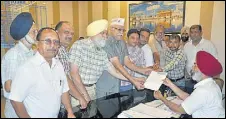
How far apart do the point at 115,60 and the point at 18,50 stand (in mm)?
1004

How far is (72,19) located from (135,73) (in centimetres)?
406

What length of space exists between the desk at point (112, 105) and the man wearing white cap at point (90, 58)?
28 cm

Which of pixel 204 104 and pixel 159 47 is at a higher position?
pixel 159 47

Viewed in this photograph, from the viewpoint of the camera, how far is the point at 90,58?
1911 mm

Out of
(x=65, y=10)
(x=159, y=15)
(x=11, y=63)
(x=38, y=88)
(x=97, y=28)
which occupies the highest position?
(x=65, y=10)

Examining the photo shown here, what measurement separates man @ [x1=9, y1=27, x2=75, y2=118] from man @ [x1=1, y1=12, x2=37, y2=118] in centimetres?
22

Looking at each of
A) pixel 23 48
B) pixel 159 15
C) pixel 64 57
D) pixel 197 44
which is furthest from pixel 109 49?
pixel 159 15

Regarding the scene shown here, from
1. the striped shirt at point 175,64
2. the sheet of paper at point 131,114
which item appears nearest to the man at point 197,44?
the striped shirt at point 175,64

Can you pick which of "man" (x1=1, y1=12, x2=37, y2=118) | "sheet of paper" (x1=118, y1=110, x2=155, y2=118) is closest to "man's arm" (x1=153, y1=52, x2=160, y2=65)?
"sheet of paper" (x1=118, y1=110, x2=155, y2=118)

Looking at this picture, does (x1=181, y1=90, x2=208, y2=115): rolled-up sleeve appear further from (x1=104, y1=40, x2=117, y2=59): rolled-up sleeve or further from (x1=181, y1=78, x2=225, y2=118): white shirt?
(x1=104, y1=40, x2=117, y2=59): rolled-up sleeve

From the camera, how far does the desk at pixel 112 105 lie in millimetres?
1307

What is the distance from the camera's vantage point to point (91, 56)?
6.29 ft

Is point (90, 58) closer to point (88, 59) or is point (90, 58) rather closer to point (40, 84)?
point (88, 59)

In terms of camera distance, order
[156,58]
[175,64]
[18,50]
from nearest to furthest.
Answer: [18,50]
[175,64]
[156,58]
